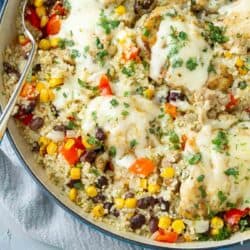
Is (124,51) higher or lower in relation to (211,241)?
higher

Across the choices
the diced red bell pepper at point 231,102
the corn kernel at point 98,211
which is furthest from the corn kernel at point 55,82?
the diced red bell pepper at point 231,102

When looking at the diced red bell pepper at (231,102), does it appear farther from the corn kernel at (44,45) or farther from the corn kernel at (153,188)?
the corn kernel at (44,45)

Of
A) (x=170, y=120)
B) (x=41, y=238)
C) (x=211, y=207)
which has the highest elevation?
(x=170, y=120)

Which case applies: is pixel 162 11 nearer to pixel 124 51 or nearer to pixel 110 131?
pixel 124 51

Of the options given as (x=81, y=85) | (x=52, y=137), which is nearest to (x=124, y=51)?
(x=81, y=85)

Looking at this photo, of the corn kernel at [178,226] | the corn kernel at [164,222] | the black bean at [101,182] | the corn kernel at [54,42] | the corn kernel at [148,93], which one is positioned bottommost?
the corn kernel at [178,226]
